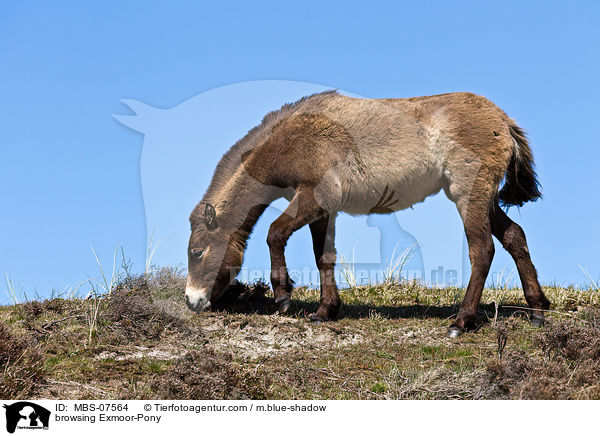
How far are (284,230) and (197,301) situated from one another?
163 centimetres

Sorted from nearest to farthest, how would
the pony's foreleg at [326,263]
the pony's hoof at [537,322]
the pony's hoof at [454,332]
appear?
the pony's hoof at [454,332]
the pony's hoof at [537,322]
the pony's foreleg at [326,263]

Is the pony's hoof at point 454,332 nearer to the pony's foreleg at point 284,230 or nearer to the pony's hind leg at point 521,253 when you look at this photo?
the pony's hind leg at point 521,253

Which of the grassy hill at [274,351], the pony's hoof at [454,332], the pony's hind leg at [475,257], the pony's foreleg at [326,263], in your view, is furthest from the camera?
the pony's foreleg at [326,263]

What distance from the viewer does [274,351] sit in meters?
6.79

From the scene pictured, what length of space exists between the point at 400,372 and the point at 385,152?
3337 millimetres

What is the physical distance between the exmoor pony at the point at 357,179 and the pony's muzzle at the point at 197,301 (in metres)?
0.01

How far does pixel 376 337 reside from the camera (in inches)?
290

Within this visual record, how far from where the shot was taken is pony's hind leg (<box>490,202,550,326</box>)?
27.1 feet

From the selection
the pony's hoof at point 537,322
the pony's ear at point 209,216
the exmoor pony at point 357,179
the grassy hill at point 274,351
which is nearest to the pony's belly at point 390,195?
the exmoor pony at point 357,179

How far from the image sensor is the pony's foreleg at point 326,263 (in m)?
8.19
